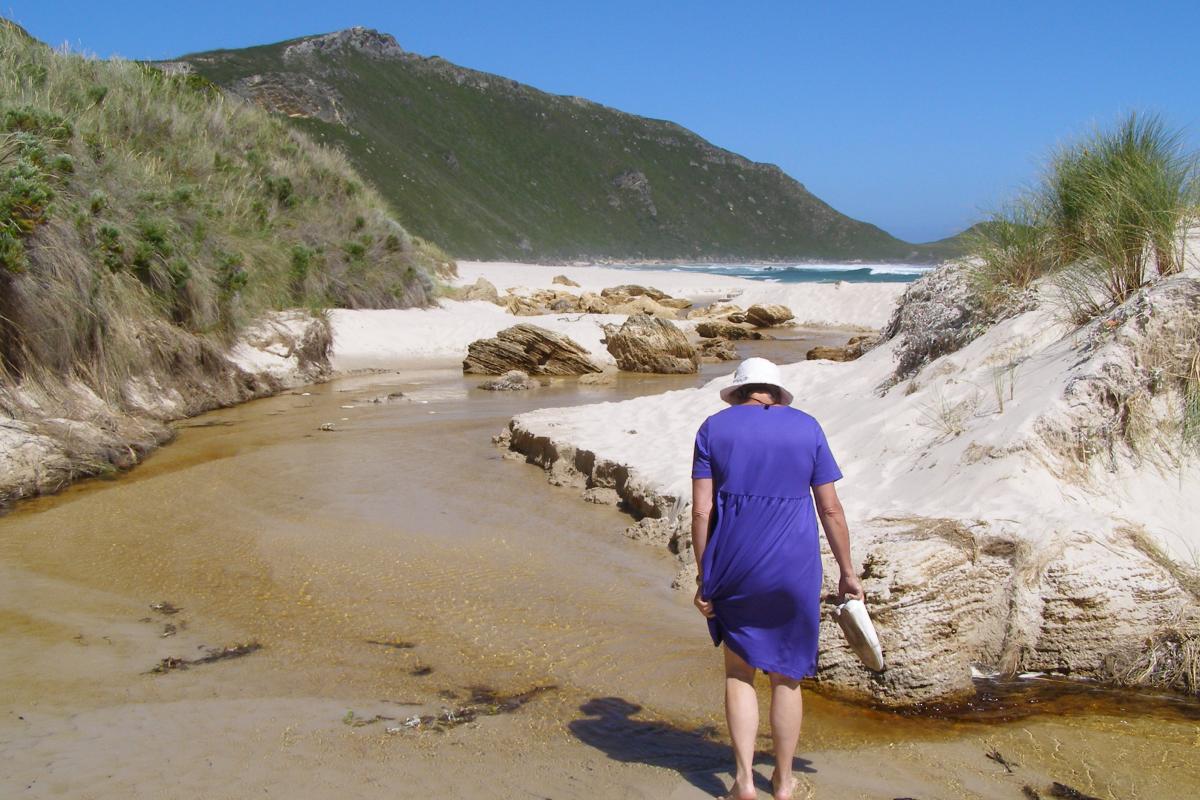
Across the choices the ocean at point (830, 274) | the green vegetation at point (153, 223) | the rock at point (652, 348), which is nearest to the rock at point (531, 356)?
the rock at point (652, 348)

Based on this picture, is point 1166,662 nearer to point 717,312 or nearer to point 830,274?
point 717,312

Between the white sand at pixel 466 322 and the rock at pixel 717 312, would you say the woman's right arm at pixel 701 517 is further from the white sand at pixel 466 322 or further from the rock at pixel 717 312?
the rock at pixel 717 312

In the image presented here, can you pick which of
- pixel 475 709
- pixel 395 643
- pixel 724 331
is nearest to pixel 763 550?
pixel 475 709

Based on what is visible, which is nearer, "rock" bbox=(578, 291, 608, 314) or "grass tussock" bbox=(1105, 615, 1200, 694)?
"grass tussock" bbox=(1105, 615, 1200, 694)

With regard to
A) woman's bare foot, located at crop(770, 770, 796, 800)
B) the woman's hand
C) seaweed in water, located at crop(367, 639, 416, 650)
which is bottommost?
woman's bare foot, located at crop(770, 770, 796, 800)

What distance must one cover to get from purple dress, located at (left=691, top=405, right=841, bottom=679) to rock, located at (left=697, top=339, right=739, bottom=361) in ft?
50.8

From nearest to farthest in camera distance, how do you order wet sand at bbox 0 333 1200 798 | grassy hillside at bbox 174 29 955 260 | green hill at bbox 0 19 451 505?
wet sand at bbox 0 333 1200 798
green hill at bbox 0 19 451 505
grassy hillside at bbox 174 29 955 260

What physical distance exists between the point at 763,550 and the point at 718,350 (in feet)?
52.8

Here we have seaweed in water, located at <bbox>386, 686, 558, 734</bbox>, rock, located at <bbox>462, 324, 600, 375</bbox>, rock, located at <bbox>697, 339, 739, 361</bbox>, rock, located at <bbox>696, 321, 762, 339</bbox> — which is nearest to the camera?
seaweed in water, located at <bbox>386, 686, 558, 734</bbox>

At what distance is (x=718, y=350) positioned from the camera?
62.8ft

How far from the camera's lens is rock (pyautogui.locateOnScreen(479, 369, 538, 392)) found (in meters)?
14.0

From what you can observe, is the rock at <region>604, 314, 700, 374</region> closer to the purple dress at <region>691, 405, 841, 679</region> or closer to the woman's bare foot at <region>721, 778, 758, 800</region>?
the purple dress at <region>691, 405, 841, 679</region>

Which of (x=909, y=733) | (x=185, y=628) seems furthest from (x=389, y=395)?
(x=909, y=733)

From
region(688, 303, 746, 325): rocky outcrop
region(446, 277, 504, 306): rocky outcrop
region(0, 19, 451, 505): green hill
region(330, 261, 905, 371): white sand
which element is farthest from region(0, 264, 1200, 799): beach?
region(688, 303, 746, 325): rocky outcrop
